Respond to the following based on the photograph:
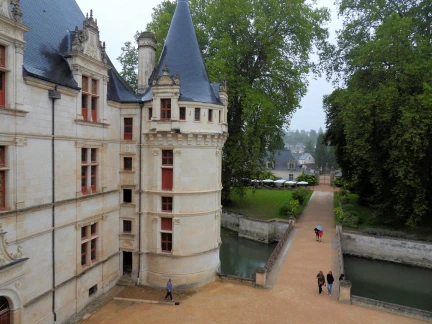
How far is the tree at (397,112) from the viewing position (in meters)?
22.7

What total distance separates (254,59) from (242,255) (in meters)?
17.3

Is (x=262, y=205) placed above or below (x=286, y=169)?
below

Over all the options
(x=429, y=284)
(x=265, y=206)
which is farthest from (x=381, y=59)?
(x=265, y=206)

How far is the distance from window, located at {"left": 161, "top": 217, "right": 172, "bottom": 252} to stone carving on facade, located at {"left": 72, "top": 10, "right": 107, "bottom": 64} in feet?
27.2

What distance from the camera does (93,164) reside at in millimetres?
15617

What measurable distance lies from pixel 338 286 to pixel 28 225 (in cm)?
1421

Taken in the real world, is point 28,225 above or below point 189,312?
above

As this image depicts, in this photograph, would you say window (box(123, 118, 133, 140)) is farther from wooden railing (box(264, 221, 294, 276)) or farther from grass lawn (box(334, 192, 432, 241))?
grass lawn (box(334, 192, 432, 241))

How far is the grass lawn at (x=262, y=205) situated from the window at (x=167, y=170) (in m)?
16.3

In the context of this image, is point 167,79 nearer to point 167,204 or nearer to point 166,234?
point 167,204

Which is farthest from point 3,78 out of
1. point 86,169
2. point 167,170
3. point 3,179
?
point 167,170

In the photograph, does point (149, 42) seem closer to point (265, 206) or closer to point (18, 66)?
point (18, 66)

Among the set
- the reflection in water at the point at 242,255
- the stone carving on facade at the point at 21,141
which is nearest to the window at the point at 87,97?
the stone carving on facade at the point at 21,141

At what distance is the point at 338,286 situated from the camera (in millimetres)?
17219
